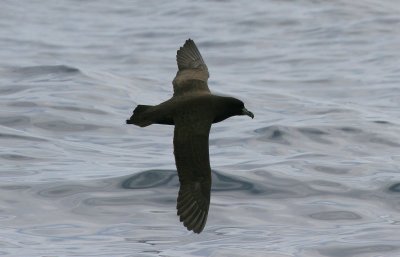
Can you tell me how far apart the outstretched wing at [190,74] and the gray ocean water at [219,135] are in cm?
133

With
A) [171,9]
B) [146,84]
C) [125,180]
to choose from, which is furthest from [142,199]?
[171,9]

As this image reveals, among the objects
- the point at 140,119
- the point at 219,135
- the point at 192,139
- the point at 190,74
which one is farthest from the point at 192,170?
the point at 219,135

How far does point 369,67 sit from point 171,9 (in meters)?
6.56

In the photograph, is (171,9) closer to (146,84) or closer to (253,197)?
(146,84)

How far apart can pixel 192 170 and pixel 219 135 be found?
230 inches

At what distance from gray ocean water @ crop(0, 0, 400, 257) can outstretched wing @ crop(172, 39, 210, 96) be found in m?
1.33

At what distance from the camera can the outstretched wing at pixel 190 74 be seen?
10.1 m

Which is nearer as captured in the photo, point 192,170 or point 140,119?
point 192,170

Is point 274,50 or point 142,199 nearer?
point 142,199

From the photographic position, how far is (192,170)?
908 centimetres

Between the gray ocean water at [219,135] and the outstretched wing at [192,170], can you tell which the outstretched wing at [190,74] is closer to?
the outstretched wing at [192,170]

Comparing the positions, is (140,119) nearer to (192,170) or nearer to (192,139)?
(192,139)

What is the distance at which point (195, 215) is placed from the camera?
29.7 feet

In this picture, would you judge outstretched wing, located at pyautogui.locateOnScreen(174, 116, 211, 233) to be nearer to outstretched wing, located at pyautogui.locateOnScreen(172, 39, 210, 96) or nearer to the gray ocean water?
outstretched wing, located at pyautogui.locateOnScreen(172, 39, 210, 96)
